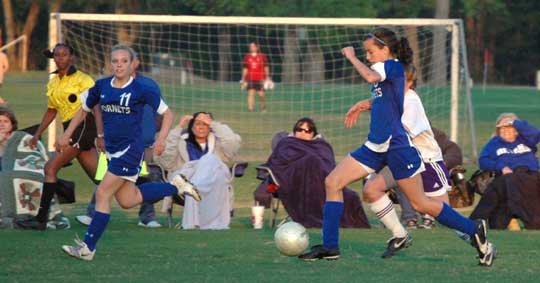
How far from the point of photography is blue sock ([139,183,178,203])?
10.5 m

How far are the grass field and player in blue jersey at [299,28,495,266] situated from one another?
0.80ft

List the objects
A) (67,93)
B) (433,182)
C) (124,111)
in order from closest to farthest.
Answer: (124,111), (433,182), (67,93)

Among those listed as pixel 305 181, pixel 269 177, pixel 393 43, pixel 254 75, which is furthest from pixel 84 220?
pixel 254 75

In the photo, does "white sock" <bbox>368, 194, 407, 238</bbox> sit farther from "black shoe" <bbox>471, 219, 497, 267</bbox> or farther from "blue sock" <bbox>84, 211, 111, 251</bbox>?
"blue sock" <bbox>84, 211, 111, 251</bbox>

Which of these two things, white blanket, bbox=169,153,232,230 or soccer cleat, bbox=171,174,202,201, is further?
white blanket, bbox=169,153,232,230

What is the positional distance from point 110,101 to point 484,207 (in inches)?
191

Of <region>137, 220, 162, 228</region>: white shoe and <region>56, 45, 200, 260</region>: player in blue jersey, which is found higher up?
<region>56, 45, 200, 260</region>: player in blue jersey

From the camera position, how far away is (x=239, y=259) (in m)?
9.73

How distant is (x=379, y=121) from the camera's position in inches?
360

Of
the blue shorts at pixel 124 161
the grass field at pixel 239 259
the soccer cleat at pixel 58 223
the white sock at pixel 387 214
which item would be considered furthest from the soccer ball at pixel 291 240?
the soccer cleat at pixel 58 223

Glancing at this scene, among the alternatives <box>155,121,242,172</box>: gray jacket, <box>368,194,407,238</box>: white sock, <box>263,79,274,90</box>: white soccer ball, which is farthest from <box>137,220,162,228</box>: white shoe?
<box>263,79,274,90</box>: white soccer ball

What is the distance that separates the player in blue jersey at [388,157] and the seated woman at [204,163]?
355 cm

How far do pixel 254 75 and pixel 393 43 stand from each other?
2000 centimetres

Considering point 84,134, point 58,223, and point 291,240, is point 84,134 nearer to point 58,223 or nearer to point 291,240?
point 58,223
